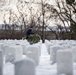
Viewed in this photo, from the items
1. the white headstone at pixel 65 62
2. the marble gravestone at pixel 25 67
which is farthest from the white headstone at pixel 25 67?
the white headstone at pixel 65 62

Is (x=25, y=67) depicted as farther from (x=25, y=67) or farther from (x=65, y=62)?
(x=65, y=62)

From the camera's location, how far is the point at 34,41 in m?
18.4

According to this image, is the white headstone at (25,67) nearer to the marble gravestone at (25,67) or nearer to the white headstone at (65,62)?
the marble gravestone at (25,67)

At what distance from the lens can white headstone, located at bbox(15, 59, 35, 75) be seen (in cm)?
575

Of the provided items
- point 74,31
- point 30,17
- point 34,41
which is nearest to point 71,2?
point 74,31

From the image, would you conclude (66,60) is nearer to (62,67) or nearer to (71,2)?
(62,67)

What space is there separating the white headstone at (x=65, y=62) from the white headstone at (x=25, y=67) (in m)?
1.81

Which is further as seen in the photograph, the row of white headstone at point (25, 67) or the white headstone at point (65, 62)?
the white headstone at point (65, 62)

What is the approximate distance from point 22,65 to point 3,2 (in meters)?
18.8

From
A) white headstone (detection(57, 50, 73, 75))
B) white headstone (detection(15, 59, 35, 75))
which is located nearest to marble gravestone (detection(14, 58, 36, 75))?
white headstone (detection(15, 59, 35, 75))

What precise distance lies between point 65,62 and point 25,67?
1.94 metres

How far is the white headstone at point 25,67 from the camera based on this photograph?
18.9 feet

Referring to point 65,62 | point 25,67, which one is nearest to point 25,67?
point 25,67

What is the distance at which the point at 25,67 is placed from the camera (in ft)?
18.9
